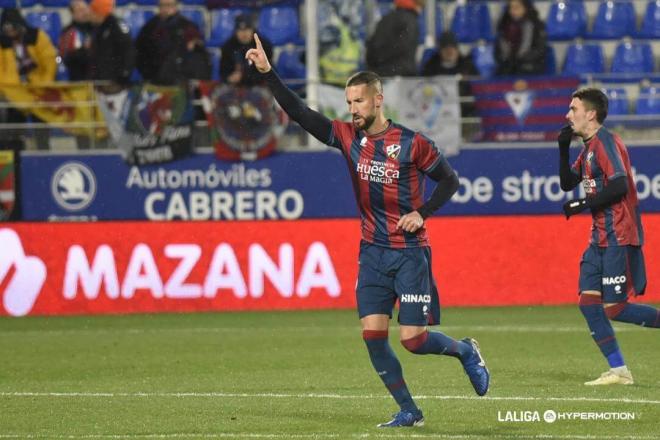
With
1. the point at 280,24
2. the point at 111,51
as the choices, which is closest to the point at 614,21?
the point at 280,24

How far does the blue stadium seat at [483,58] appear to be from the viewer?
20.4 metres

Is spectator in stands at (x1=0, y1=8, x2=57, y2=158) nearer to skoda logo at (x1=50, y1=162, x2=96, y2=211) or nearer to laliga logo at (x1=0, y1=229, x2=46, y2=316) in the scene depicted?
skoda logo at (x1=50, y1=162, x2=96, y2=211)

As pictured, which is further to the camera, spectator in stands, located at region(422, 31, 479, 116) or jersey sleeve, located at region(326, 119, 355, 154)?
spectator in stands, located at region(422, 31, 479, 116)

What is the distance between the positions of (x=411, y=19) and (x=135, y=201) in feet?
13.7

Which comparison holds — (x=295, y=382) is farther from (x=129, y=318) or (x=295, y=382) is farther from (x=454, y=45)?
(x=454, y=45)

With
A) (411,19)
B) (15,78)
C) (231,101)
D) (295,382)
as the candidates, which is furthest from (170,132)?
(295,382)

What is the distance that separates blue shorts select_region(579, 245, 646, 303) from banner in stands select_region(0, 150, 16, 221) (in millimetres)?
9906

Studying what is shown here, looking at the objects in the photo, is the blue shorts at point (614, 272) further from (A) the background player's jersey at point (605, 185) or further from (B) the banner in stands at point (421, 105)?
(B) the banner in stands at point (421, 105)

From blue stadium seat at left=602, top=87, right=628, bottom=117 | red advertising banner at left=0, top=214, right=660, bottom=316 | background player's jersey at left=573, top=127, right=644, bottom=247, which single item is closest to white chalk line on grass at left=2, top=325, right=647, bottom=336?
red advertising banner at left=0, top=214, right=660, bottom=316

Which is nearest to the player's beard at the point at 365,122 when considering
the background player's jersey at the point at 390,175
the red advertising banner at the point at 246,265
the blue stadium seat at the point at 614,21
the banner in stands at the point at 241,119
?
the background player's jersey at the point at 390,175

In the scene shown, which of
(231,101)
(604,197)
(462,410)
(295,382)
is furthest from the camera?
(231,101)

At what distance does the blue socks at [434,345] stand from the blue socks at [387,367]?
0.12 meters

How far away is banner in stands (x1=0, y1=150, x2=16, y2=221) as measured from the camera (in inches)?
719

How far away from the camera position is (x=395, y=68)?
18.5m
